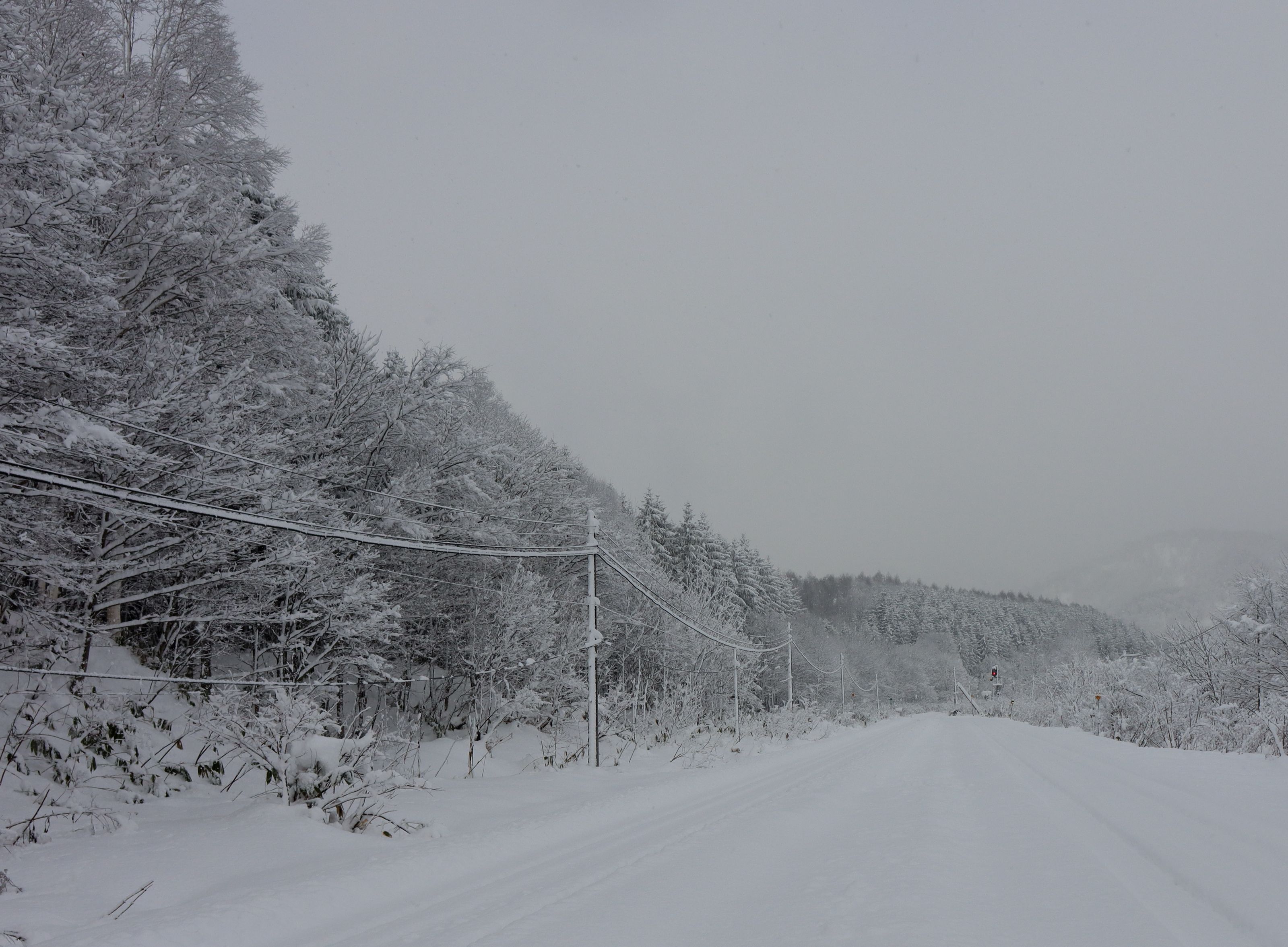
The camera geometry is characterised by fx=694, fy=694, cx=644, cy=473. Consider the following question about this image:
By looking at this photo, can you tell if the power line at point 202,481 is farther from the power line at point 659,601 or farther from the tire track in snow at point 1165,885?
the tire track in snow at point 1165,885

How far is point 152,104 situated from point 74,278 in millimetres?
6717

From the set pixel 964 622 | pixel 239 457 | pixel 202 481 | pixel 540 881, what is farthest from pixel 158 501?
pixel 964 622

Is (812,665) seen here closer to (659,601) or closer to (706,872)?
(659,601)

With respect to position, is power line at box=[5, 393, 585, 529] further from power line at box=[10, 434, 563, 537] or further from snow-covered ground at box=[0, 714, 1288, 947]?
snow-covered ground at box=[0, 714, 1288, 947]

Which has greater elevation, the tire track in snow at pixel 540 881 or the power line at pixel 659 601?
the power line at pixel 659 601

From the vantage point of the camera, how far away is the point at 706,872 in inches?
219

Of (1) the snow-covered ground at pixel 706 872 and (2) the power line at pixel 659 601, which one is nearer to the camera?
(1) the snow-covered ground at pixel 706 872

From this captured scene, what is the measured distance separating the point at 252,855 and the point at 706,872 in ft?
13.4

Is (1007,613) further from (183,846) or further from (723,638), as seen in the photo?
(183,846)

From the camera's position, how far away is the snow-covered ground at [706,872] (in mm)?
4180

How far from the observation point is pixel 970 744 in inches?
842

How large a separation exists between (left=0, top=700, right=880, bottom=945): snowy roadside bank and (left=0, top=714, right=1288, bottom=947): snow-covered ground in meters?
0.03

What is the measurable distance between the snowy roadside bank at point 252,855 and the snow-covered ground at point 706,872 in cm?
3

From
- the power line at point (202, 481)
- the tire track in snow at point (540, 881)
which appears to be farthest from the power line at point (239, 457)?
the tire track in snow at point (540, 881)
